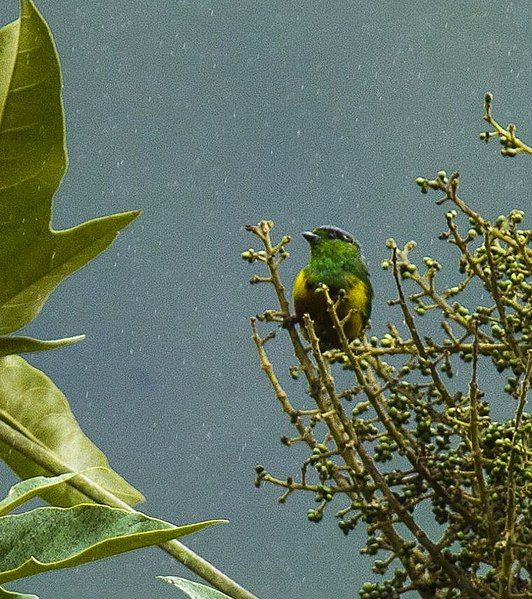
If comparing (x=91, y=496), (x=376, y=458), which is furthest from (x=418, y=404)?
(x=91, y=496)

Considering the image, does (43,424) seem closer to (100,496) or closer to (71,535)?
(100,496)

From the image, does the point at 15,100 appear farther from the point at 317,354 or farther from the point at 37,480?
the point at 317,354

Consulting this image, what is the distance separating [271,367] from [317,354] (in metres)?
0.09

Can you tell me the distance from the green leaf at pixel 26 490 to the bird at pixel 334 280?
2.11 ft

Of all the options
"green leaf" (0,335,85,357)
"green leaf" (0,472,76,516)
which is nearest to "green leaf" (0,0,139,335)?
"green leaf" (0,335,85,357)

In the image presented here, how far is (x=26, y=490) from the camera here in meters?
0.30

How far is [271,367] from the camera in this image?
2.23ft

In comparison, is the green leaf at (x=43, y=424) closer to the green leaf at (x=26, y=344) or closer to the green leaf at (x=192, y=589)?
the green leaf at (x=26, y=344)

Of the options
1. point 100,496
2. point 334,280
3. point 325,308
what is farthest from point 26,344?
point 334,280

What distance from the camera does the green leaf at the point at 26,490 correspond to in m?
0.28

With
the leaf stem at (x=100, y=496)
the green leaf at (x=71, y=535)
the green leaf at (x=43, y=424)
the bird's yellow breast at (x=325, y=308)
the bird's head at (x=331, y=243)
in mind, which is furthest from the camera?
the bird's head at (x=331, y=243)

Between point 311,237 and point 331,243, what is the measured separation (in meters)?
0.03

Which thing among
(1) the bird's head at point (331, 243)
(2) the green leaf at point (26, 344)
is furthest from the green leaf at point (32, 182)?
(1) the bird's head at point (331, 243)

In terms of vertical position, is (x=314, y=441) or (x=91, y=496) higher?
(x=314, y=441)
